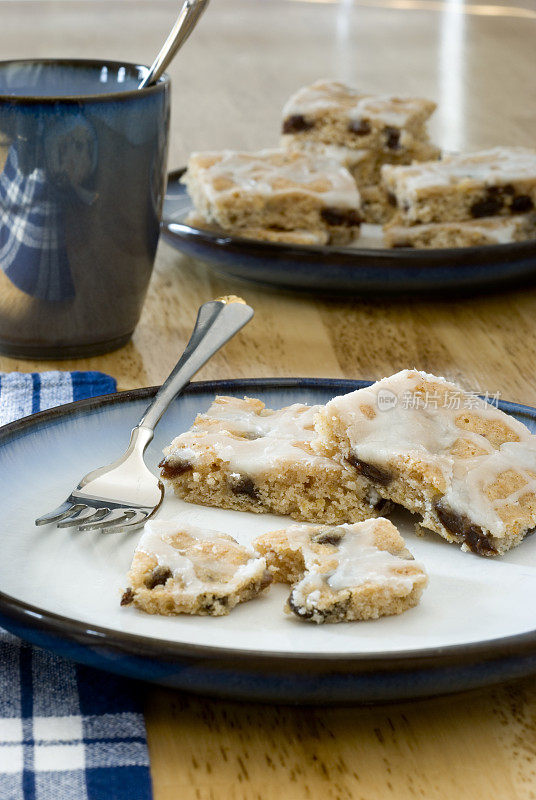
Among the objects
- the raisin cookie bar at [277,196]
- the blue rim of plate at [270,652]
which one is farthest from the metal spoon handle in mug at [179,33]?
the blue rim of plate at [270,652]

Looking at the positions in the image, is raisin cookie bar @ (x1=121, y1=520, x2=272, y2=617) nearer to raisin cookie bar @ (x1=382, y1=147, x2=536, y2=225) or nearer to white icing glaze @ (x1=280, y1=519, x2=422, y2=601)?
white icing glaze @ (x1=280, y1=519, x2=422, y2=601)

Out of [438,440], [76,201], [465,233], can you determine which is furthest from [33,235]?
[465,233]

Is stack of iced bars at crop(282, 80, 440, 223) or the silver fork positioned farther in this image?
stack of iced bars at crop(282, 80, 440, 223)

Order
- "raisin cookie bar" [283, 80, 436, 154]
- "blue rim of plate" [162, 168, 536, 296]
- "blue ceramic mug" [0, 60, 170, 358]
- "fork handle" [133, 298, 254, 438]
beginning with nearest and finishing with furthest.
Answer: "fork handle" [133, 298, 254, 438]
"blue ceramic mug" [0, 60, 170, 358]
"blue rim of plate" [162, 168, 536, 296]
"raisin cookie bar" [283, 80, 436, 154]

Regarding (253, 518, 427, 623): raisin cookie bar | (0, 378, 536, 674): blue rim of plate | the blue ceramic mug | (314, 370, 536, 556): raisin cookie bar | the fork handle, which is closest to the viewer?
(0, 378, 536, 674): blue rim of plate

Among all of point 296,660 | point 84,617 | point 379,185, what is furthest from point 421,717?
point 379,185

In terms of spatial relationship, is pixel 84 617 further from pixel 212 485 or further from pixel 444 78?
pixel 444 78

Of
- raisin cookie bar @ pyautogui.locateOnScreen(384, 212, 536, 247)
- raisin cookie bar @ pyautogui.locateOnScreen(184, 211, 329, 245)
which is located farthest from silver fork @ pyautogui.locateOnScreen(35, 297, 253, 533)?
raisin cookie bar @ pyautogui.locateOnScreen(384, 212, 536, 247)
